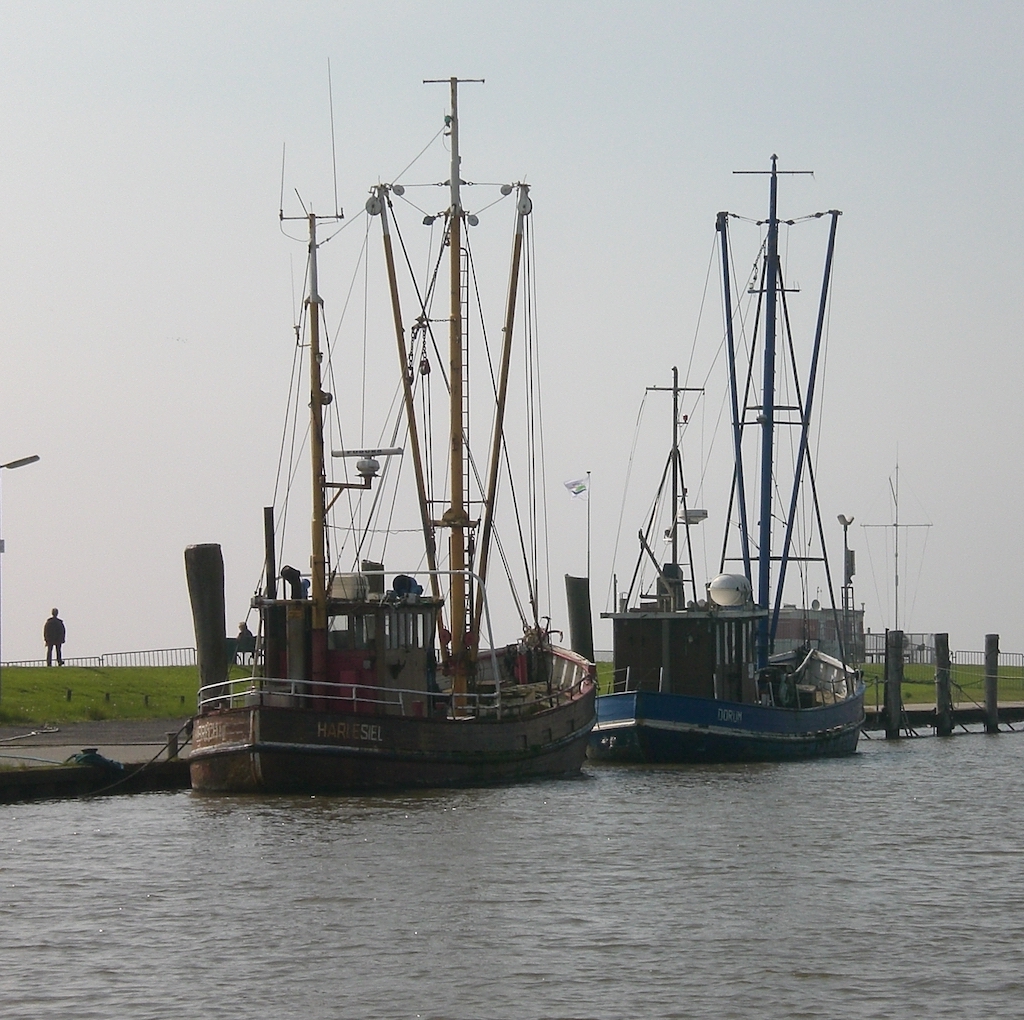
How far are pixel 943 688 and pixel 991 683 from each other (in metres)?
2.57

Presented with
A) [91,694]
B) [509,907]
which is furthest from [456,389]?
[509,907]

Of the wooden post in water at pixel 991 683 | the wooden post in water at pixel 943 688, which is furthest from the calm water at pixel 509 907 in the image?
the wooden post in water at pixel 991 683

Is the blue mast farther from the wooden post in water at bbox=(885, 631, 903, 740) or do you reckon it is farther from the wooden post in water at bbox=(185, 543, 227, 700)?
the wooden post in water at bbox=(185, 543, 227, 700)

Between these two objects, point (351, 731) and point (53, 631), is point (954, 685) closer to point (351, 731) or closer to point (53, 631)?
point (53, 631)

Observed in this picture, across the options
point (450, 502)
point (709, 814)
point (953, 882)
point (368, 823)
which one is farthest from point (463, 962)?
point (450, 502)

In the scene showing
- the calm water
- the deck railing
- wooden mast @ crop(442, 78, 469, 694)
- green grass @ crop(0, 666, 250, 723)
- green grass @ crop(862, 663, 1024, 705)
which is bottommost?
the calm water

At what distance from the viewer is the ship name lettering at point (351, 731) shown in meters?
33.3

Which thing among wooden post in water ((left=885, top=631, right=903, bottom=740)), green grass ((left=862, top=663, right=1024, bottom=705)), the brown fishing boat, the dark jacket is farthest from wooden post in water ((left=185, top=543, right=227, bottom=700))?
green grass ((left=862, top=663, right=1024, bottom=705))

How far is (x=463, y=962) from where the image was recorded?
65.9 feet

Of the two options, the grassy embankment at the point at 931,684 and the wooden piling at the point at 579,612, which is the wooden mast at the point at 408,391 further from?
the grassy embankment at the point at 931,684

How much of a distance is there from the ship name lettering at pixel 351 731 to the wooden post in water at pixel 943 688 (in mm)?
27832

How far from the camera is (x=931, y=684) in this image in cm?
8031

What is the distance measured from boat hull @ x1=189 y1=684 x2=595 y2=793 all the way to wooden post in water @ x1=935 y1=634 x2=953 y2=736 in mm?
24986

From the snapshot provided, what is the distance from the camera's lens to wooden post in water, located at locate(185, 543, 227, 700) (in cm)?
3909
